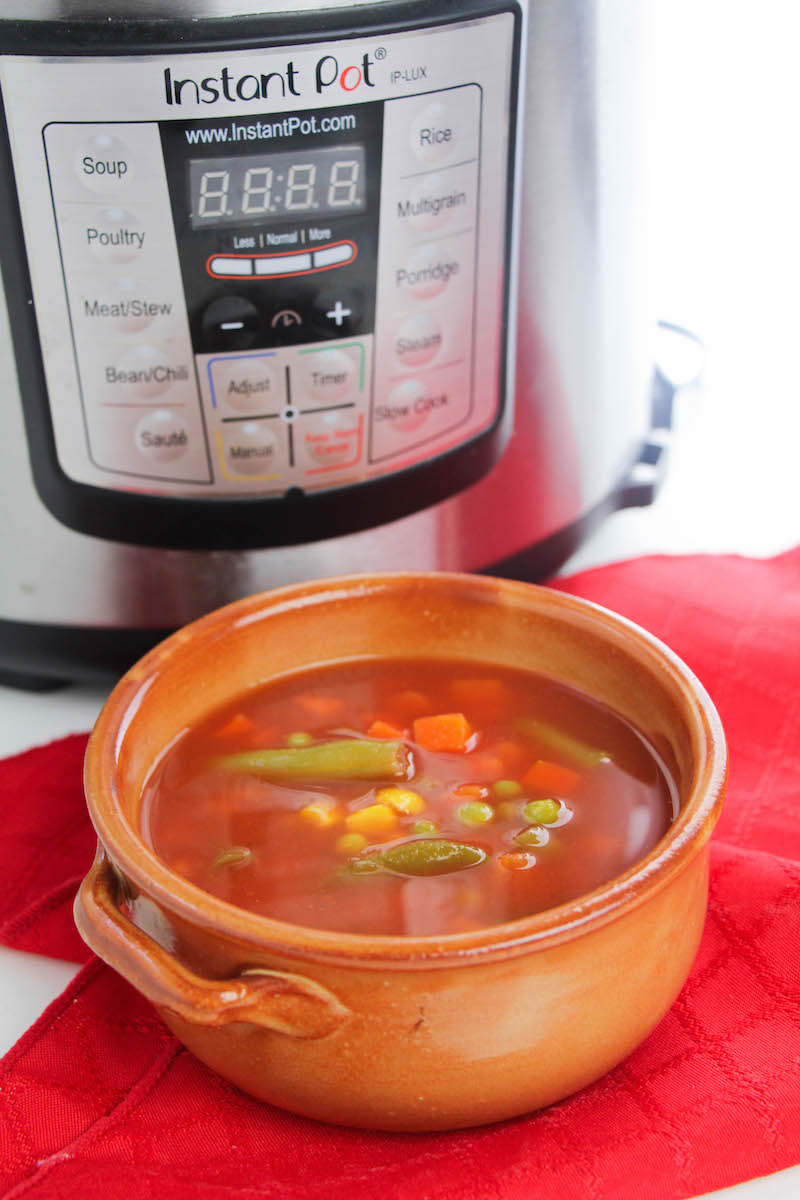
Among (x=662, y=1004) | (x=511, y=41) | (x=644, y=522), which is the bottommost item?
(x=644, y=522)

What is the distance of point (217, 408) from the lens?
2.61ft

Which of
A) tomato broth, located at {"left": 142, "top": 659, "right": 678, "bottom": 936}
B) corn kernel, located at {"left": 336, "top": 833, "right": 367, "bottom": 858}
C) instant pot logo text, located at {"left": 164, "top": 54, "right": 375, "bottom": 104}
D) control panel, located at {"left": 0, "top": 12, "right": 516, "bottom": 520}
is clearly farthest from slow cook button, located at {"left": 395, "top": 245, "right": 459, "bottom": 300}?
corn kernel, located at {"left": 336, "top": 833, "right": 367, "bottom": 858}

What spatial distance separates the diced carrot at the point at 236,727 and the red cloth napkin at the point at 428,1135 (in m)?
0.12

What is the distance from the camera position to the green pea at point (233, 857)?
653 millimetres

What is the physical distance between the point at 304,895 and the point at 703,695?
0.22 m

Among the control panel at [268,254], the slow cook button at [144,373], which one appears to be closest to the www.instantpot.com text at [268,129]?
the control panel at [268,254]

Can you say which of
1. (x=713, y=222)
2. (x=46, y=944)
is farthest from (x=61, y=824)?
(x=713, y=222)

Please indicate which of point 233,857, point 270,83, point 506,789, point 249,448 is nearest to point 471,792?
point 506,789

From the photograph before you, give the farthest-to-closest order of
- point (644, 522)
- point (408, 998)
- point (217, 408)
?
point (644, 522) < point (217, 408) < point (408, 998)

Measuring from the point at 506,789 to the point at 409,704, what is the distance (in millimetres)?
99

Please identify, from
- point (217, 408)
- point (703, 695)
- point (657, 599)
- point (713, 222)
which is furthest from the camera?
point (713, 222)

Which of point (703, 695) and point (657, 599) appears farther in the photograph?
point (657, 599)

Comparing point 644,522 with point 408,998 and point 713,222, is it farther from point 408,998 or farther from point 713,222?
point 408,998

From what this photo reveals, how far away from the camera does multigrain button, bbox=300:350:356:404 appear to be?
793mm
